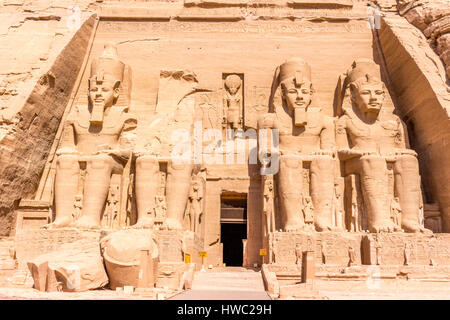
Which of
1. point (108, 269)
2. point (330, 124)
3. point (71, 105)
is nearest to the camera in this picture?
point (108, 269)

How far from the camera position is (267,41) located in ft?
38.3

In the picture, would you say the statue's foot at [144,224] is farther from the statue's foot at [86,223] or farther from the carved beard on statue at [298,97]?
the carved beard on statue at [298,97]

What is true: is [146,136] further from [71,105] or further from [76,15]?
[76,15]

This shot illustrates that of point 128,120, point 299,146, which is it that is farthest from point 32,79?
point 299,146

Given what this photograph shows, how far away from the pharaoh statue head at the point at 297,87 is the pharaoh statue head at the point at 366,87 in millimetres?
942

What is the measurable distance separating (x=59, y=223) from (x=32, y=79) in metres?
3.05

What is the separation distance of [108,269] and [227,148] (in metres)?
4.52

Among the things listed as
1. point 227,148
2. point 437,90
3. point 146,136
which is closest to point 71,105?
point 146,136

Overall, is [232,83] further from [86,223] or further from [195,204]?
[86,223]

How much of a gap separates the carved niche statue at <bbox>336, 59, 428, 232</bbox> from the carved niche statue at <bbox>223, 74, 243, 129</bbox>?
2.39 meters

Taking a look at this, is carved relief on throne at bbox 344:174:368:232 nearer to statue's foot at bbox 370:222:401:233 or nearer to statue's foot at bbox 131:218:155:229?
statue's foot at bbox 370:222:401:233

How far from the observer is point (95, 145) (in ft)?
32.0

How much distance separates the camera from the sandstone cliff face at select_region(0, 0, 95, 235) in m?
8.99

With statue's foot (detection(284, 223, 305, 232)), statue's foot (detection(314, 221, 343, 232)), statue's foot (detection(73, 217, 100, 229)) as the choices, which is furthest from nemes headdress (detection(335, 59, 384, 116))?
statue's foot (detection(73, 217, 100, 229))
